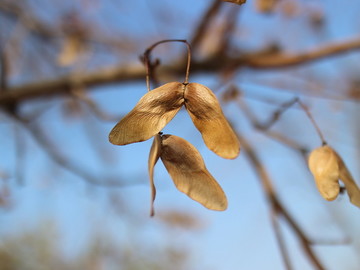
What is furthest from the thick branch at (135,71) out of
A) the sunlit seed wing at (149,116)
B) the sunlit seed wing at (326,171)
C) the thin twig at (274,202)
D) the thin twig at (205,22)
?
the sunlit seed wing at (149,116)

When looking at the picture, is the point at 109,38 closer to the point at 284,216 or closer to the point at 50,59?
the point at 50,59

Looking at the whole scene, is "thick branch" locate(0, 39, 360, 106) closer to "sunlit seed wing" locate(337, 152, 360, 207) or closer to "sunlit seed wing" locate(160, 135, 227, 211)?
"sunlit seed wing" locate(337, 152, 360, 207)

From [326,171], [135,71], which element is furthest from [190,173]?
[135,71]

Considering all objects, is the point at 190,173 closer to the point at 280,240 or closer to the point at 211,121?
the point at 211,121

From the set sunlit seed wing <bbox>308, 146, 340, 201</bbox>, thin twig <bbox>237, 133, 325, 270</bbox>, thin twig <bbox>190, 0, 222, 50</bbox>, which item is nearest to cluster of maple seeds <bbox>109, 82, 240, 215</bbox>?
sunlit seed wing <bbox>308, 146, 340, 201</bbox>

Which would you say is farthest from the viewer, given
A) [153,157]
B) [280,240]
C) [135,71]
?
[135,71]

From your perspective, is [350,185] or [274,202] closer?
[350,185]

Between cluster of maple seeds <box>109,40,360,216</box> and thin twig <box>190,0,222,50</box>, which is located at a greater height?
thin twig <box>190,0,222,50</box>
